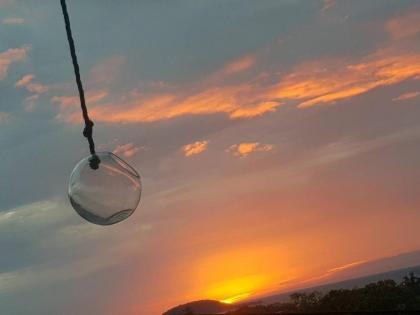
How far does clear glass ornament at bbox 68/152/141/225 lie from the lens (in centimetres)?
433

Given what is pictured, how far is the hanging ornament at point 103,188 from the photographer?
433cm

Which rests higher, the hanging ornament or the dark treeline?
the hanging ornament

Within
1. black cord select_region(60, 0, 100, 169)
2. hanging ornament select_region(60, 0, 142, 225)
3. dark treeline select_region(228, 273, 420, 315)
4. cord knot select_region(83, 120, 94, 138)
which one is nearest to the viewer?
black cord select_region(60, 0, 100, 169)

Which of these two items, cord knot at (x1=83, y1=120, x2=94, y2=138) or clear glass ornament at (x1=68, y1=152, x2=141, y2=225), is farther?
clear glass ornament at (x1=68, y1=152, x2=141, y2=225)

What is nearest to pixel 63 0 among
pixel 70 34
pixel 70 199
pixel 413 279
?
pixel 70 34

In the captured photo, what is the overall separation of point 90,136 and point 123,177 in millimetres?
468

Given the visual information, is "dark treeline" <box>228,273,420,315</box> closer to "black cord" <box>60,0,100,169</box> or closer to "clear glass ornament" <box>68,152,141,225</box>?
"clear glass ornament" <box>68,152,141,225</box>

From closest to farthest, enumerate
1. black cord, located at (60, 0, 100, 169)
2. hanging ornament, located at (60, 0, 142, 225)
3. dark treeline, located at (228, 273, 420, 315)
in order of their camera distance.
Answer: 1. black cord, located at (60, 0, 100, 169)
2. hanging ornament, located at (60, 0, 142, 225)
3. dark treeline, located at (228, 273, 420, 315)

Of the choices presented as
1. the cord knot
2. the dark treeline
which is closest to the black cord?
the cord knot

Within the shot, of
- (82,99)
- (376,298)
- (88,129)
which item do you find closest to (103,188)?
(88,129)

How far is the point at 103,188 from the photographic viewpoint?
14.3ft

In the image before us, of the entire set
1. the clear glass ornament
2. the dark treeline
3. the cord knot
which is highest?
the cord knot

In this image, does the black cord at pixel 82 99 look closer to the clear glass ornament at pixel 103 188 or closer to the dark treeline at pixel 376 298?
the clear glass ornament at pixel 103 188

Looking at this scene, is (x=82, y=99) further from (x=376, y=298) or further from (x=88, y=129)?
(x=376, y=298)
